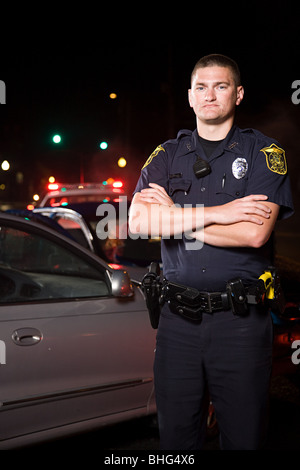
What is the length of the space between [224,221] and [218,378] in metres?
0.64

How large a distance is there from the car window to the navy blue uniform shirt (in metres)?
1.19

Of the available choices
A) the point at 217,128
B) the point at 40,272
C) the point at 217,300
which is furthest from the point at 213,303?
the point at 40,272

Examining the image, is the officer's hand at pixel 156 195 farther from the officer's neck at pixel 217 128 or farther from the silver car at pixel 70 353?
the silver car at pixel 70 353

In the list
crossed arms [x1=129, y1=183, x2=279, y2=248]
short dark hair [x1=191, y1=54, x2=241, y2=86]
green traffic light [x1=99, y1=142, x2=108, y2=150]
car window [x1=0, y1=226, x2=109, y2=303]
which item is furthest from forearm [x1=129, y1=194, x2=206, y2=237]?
green traffic light [x1=99, y1=142, x2=108, y2=150]

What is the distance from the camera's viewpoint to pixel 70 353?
11.8ft

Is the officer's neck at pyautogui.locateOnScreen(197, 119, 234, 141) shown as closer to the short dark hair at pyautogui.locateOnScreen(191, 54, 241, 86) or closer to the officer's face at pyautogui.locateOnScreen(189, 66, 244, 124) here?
the officer's face at pyautogui.locateOnScreen(189, 66, 244, 124)

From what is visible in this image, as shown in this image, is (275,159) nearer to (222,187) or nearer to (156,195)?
(222,187)

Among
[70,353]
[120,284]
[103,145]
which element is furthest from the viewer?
[103,145]

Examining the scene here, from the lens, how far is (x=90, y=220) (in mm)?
5938

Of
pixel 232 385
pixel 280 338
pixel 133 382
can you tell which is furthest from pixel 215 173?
pixel 280 338

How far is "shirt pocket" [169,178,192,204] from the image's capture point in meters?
2.80
